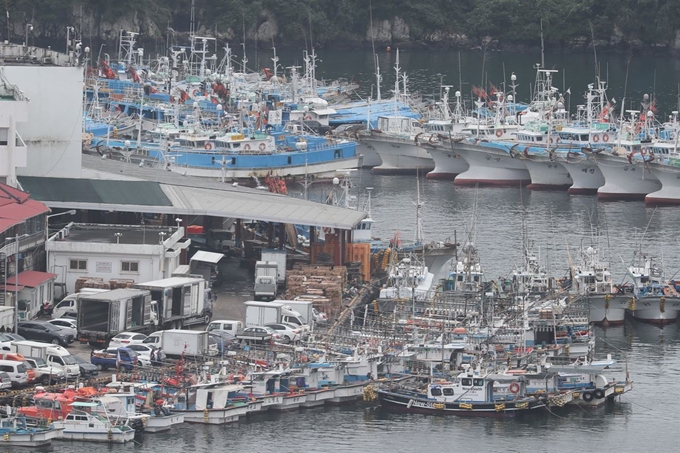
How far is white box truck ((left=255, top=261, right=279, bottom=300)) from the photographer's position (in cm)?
5562

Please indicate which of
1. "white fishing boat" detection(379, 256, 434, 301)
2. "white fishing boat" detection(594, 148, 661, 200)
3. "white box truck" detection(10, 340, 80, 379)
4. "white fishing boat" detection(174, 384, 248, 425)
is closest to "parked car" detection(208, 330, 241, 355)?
"white fishing boat" detection(174, 384, 248, 425)

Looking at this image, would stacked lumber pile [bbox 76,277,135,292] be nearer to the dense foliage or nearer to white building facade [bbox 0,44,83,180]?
white building facade [bbox 0,44,83,180]

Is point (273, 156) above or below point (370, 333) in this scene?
above

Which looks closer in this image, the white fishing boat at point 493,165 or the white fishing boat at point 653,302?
the white fishing boat at point 653,302

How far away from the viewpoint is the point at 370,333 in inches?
2036

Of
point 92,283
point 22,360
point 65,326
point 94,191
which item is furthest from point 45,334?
point 94,191

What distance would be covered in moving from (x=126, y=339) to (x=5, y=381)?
4128 mm

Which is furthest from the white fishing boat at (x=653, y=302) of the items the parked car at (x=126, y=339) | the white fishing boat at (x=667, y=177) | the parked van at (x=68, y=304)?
the white fishing boat at (x=667, y=177)

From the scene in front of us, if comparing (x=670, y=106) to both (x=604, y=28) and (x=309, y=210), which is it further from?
(x=309, y=210)

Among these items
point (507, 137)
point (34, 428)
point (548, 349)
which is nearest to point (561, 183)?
point (507, 137)

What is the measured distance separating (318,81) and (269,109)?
977 inches

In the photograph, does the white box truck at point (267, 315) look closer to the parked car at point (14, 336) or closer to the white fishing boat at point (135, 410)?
the parked car at point (14, 336)

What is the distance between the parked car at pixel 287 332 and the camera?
166 feet

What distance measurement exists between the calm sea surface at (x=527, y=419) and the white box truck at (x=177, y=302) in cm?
613
